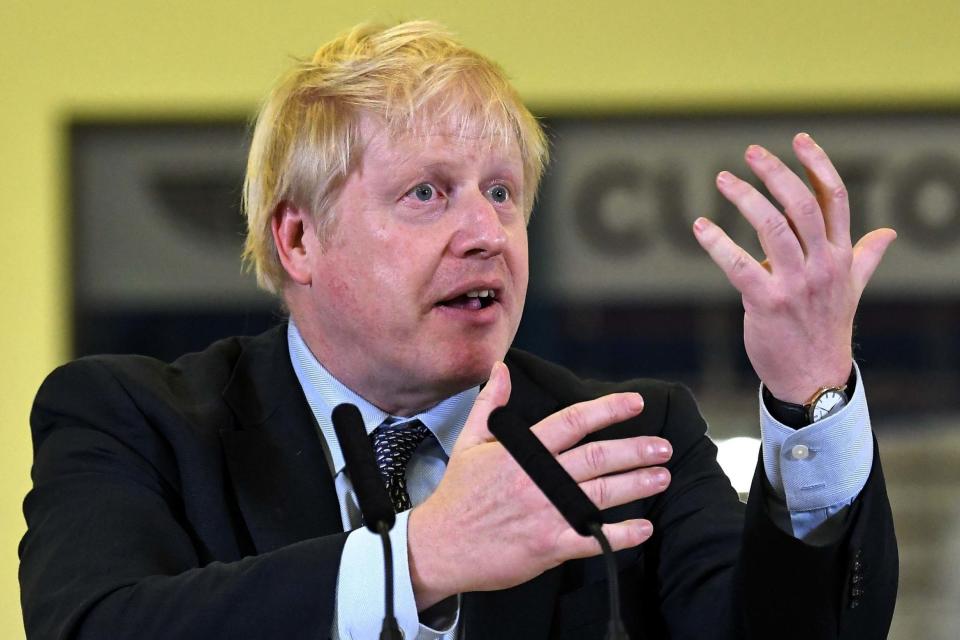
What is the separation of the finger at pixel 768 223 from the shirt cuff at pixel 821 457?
0.52ft

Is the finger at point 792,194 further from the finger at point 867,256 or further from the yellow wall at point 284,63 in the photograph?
the yellow wall at point 284,63

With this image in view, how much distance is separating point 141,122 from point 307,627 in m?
3.09

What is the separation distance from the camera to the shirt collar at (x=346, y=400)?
1.61 metres

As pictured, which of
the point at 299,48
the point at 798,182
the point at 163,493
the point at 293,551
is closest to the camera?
the point at 798,182

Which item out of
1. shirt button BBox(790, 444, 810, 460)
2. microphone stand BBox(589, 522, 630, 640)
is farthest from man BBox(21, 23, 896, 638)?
microphone stand BBox(589, 522, 630, 640)

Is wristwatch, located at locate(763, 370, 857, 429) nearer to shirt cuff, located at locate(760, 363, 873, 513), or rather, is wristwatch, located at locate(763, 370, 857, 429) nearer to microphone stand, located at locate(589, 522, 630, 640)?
shirt cuff, located at locate(760, 363, 873, 513)

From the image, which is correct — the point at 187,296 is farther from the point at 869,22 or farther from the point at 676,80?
the point at 869,22

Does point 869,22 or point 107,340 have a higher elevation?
point 869,22

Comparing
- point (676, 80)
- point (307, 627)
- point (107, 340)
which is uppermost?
point (676, 80)

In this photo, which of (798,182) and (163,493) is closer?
(798,182)

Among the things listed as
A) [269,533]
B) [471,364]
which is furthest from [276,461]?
[471,364]

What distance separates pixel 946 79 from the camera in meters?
4.17

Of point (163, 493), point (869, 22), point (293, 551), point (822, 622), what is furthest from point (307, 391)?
point (869, 22)

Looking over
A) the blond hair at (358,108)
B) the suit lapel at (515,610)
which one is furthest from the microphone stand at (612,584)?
the blond hair at (358,108)
